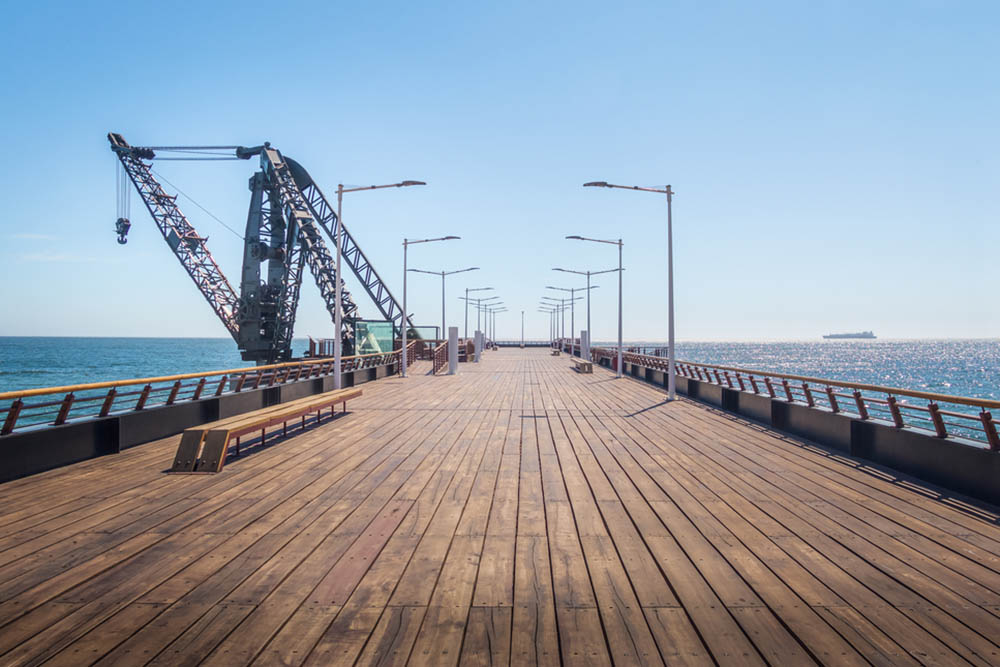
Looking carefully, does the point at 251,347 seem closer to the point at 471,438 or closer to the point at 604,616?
the point at 471,438

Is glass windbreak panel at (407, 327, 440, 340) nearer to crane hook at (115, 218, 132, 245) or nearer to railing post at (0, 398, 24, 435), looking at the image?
crane hook at (115, 218, 132, 245)

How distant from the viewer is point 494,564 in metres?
4.46

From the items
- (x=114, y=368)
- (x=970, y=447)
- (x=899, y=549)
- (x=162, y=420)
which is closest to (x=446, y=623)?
(x=899, y=549)

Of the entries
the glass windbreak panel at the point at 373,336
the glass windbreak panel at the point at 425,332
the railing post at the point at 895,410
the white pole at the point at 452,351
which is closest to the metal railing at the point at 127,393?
→ the white pole at the point at 452,351

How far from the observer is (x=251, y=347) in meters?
43.8

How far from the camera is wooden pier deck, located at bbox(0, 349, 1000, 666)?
330cm

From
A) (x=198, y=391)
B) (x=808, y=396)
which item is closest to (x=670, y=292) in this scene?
(x=808, y=396)

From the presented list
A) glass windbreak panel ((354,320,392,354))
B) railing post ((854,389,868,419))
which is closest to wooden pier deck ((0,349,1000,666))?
railing post ((854,389,868,419))

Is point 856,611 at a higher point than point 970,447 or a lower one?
lower

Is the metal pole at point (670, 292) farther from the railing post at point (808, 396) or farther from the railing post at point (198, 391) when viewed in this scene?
the railing post at point (198, 391)

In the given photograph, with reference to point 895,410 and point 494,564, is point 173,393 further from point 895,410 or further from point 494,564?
point 895,410

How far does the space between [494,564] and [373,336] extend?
93.7ft

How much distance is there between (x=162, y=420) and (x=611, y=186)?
13389mm

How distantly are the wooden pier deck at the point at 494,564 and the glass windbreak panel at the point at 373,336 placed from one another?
23.3 m
